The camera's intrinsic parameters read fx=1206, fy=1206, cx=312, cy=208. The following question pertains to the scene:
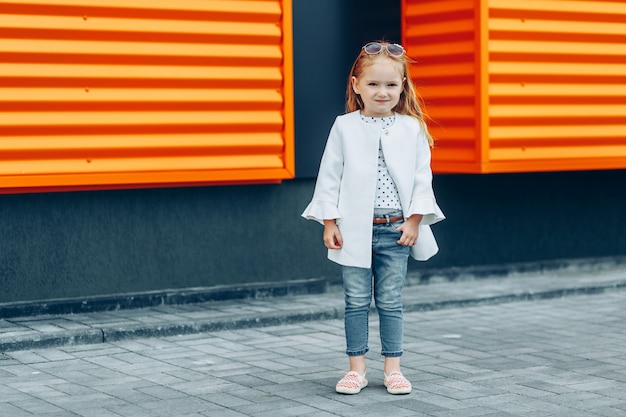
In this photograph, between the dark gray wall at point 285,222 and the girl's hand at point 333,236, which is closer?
the girl's hand at point 333,236

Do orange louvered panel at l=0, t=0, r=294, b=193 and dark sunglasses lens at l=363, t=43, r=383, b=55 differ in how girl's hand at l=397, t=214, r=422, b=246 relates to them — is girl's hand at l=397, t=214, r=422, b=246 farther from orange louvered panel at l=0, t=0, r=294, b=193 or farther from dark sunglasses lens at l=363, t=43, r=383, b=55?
orange louvered panel at l=0, t=0, r=294, b=193

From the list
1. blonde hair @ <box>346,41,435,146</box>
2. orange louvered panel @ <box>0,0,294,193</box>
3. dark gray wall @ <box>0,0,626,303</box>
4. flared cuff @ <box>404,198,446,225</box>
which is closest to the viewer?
flared cuff @ <box>404,198,446,225</box>

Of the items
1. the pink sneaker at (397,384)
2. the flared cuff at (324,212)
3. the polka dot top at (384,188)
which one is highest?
the polka dot top at (384,188)

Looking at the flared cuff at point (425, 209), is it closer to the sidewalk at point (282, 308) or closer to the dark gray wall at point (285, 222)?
the sidewalk at point (282, 308)

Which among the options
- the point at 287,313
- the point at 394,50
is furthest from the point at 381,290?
the point at 287,313

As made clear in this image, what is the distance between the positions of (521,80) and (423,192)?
3708 mm

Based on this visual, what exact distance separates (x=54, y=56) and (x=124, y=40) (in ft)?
1.71

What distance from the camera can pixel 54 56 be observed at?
824 centimetres

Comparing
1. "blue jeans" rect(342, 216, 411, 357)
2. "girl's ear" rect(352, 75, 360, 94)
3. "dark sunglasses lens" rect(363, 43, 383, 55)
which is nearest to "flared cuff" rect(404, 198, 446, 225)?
"blue jeans" rect(342, 216, 411, 357)

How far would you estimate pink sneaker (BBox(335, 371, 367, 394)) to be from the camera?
6035 mm

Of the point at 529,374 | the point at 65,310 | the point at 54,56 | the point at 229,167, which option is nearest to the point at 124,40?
the point at 54,56

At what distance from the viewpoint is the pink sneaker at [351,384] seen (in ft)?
19.8

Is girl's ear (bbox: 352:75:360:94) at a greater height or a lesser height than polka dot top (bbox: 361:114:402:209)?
greater

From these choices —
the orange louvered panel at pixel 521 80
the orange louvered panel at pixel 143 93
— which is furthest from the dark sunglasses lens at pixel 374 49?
the orange louvered panel at pixel 521 80
